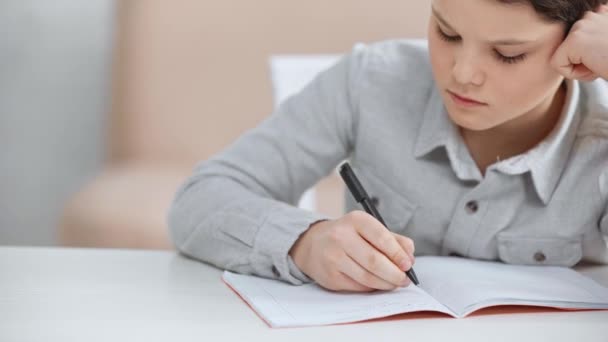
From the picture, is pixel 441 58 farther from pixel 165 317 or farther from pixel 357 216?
pixel 165 317

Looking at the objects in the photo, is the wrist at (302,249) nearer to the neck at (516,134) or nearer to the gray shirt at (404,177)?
the gray shirt at (404,177)

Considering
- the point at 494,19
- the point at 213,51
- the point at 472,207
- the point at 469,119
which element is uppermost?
the point at 494,19

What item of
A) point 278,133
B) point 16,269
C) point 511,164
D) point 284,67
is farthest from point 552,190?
point 284,67

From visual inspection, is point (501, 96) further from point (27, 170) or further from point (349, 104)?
point (27, 170)

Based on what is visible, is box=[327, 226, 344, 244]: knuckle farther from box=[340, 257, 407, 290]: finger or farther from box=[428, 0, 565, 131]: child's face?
box=[428, 0, 565, 131]: child's face

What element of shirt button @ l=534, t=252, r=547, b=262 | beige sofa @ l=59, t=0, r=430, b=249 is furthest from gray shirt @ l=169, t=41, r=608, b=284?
beige sofa @ l=59, t=0, r=430, b=249

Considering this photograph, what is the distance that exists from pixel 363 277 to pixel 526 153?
32 centimetres

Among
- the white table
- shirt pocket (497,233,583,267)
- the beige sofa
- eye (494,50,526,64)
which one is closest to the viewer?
the white table

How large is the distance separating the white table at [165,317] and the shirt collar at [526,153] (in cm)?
15

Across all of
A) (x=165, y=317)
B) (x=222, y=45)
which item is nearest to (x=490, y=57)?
(x=165, y=317)

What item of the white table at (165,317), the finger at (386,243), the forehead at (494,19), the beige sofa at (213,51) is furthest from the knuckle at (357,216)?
the beige sofa at (213,51)

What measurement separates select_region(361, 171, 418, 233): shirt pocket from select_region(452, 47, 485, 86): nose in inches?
8.7

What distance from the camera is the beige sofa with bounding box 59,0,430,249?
2285mm

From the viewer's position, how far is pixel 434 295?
2.94 ft
